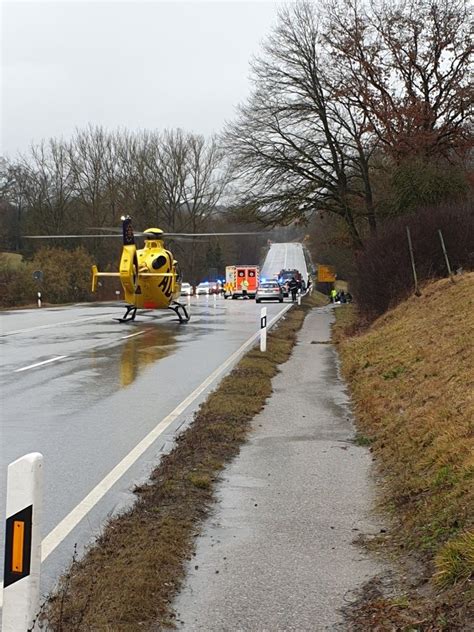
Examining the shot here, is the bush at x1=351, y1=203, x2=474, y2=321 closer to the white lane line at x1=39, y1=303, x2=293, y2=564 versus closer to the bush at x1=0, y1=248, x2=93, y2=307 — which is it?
the white lane line at x1=39, y1=303, x2=293, y2=564

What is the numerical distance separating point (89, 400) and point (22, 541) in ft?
26.9

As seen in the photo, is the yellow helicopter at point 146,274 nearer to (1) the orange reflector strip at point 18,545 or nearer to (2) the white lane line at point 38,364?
(2) the white lane line at point 38,364

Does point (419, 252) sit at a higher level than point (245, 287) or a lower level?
higher

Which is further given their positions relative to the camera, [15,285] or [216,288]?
[216,288]

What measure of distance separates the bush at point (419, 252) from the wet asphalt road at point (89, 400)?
444 cm

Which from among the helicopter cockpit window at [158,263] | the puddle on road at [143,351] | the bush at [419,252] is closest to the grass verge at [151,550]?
the puddle on road at [143,351]

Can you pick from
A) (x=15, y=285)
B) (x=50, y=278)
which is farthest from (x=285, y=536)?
(x=50, y=278)

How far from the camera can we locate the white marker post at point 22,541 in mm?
3289

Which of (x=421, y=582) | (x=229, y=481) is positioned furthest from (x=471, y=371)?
(x=421, y=582)

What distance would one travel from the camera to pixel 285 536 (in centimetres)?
555

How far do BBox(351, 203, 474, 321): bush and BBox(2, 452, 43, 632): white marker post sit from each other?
18.9 metres

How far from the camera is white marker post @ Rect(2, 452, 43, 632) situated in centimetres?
329

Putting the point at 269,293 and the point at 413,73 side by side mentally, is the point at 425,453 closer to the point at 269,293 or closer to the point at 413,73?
the point at 413,73

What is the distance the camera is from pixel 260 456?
8.08 meters
